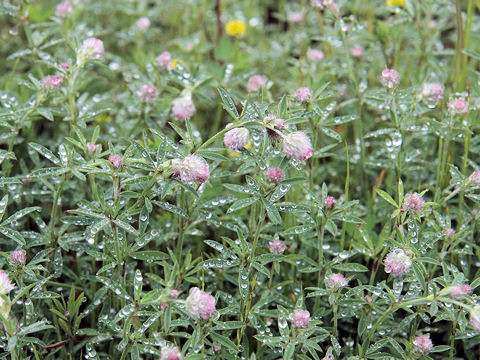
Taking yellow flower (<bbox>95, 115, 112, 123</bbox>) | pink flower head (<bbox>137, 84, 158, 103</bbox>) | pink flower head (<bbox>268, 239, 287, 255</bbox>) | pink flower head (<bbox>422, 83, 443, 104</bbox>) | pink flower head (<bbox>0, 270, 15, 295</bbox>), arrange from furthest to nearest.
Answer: yellow flower (<bbox>95, 115, 112, 123</bbox>)
pink flower head (<bbox>137, 84, 158, 103</bbox>)
pink flower head (<bbox>422, 83, 443, 104</bbox>)
pink flower head (<bbox>268, 239, 287, 255</bbox>)
pink flower head (<bbox>0, 270, 15, 295</bbox>)

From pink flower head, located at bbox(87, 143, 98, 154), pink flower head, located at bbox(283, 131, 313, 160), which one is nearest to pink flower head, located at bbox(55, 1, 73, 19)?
pink flower head, located at bbox(87, 143, 98, 154)

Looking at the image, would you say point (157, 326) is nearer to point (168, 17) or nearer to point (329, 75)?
point (329, 75)

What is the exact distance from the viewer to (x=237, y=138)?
1.65 m

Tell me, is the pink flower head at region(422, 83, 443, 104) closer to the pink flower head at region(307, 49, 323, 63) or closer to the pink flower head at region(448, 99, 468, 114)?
the pink flower head at region(448, 99, 468, 114)

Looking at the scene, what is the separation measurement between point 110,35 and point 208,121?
3.71ft

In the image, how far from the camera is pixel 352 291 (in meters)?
1.84

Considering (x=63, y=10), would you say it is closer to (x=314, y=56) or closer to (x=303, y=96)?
(x=314, y=56)

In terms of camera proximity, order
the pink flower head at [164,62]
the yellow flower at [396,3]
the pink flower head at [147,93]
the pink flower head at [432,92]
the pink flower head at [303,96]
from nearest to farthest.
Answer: the pink flower head at [303,96], the pink flower head at [432,92], the pink flower head at [147,93], the pink flower head at [164,62], the yellow flower at [396,3]

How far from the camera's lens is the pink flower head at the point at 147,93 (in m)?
2.48

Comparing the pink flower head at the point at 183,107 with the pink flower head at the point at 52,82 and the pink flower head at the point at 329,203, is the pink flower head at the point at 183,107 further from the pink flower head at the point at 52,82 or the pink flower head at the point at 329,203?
the pink flower head at the point at 329,203

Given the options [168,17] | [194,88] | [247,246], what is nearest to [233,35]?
[168,17]

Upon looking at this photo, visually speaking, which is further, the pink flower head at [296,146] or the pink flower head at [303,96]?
the pink flower head at [303,96]

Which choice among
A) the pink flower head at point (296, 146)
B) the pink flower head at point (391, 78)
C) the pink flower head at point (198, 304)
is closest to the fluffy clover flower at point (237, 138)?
the pink flower head at point (296, 146)

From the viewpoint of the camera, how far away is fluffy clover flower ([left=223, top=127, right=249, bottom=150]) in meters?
1.65
